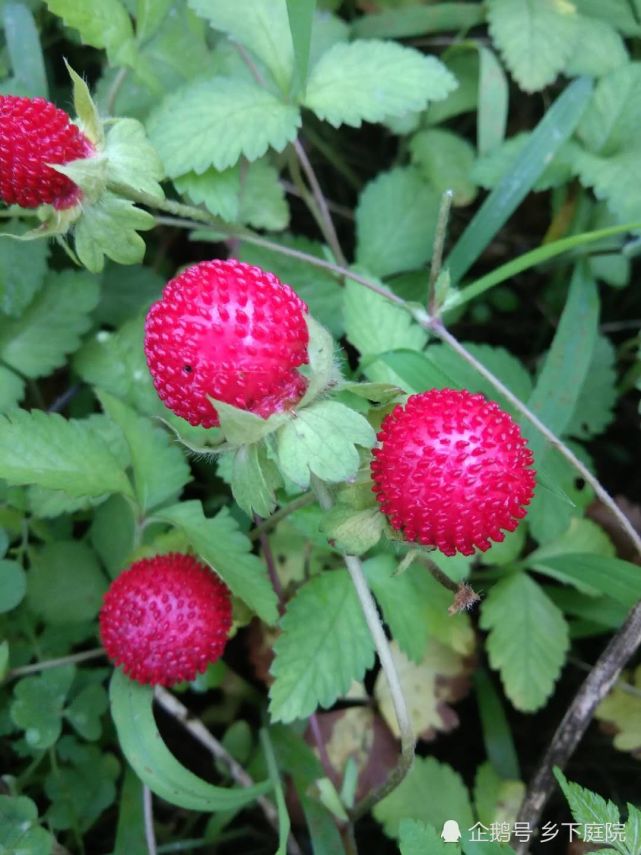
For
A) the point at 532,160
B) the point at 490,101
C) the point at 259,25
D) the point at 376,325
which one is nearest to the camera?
the point at 259,25

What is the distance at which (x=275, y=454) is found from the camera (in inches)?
41.6

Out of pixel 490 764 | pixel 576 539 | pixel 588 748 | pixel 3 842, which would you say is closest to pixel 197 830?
pixel 3 842

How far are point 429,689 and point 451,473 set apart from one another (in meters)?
0.86

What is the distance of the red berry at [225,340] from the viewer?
1.01m

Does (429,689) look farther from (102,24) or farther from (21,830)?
(102,24)

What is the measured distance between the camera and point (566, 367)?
1679mm

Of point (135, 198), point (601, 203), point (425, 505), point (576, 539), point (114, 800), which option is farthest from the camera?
point (601, 203)

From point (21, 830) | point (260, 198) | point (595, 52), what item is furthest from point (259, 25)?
point (21, 830)

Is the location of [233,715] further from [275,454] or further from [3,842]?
[275,454]

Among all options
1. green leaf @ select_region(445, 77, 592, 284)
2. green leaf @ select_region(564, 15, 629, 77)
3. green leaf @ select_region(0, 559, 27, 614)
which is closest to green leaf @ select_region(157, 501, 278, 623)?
green leaf @ select_region(0, 559, 27, 614)

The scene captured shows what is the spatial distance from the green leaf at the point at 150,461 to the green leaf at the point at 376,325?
1.32ft

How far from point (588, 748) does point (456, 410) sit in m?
1.13

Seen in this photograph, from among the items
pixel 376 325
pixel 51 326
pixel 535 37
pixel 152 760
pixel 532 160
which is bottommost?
pixel 152 760

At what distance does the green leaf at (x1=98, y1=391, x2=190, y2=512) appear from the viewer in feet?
4.71
